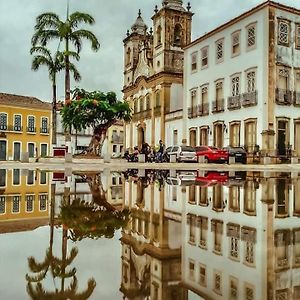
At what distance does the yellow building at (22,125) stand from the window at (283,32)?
36652mm

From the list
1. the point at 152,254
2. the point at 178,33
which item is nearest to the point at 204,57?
the point at 178,33

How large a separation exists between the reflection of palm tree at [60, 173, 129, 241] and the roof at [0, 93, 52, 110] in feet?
179

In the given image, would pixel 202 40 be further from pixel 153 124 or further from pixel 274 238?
pixel 274 238

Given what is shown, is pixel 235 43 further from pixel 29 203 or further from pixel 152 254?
pixel 152 254

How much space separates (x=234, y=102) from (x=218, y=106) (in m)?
2.52

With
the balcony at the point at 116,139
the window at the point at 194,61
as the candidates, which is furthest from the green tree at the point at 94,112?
the balcony at the point at 116,139

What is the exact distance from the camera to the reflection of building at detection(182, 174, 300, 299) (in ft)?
12.0

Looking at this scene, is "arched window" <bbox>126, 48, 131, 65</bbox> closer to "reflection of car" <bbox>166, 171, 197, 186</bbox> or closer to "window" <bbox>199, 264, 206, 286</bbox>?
"reflection of car" <bbox>166, 171, 197, 186</bbox>

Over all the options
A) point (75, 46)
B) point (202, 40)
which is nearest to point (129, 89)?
point (202, 40)

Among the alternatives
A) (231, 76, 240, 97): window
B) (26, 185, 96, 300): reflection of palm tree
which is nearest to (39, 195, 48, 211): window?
(26, 185, 96, 300): reflection of palm tree

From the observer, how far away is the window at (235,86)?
3731 cm

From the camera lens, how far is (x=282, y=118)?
113ft

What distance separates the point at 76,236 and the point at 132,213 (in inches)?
109

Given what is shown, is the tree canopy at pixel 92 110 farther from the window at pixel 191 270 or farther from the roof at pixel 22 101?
the window at pixel 191 270
